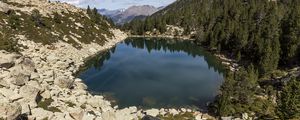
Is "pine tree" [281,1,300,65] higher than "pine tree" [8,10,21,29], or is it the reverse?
"pine tree" [8,10,21,29]

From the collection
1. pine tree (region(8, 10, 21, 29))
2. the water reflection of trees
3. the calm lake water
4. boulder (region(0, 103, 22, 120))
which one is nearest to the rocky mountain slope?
boulder (region(0, 103, 22, 120))

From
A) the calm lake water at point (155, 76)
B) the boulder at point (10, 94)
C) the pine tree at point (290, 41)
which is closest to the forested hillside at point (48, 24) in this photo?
the calm lake water at point (155, 76)

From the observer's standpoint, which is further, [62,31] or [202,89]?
[62,31]

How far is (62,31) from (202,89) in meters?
65.2

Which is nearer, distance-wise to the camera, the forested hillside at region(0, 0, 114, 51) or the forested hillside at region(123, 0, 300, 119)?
the forested hillside at region(123, 0, 300, 119)

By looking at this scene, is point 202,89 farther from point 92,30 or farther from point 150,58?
point 92,30

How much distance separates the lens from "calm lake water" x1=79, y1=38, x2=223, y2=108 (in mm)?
76562

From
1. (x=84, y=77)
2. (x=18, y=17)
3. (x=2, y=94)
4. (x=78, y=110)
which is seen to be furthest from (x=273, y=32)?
(x=2, y=94)

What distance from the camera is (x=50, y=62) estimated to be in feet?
295

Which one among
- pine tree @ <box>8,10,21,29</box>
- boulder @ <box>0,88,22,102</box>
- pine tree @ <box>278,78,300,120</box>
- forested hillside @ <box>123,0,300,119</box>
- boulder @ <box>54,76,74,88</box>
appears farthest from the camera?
pine tree @ <box>8,10,21,29</box>

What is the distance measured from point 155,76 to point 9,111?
209 feet

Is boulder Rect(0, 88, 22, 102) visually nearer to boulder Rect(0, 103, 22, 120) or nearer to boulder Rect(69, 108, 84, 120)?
boulder Rect(0, 103, 22, 120)

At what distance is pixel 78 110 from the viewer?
164 ft

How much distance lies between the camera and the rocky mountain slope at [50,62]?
4812 cm
